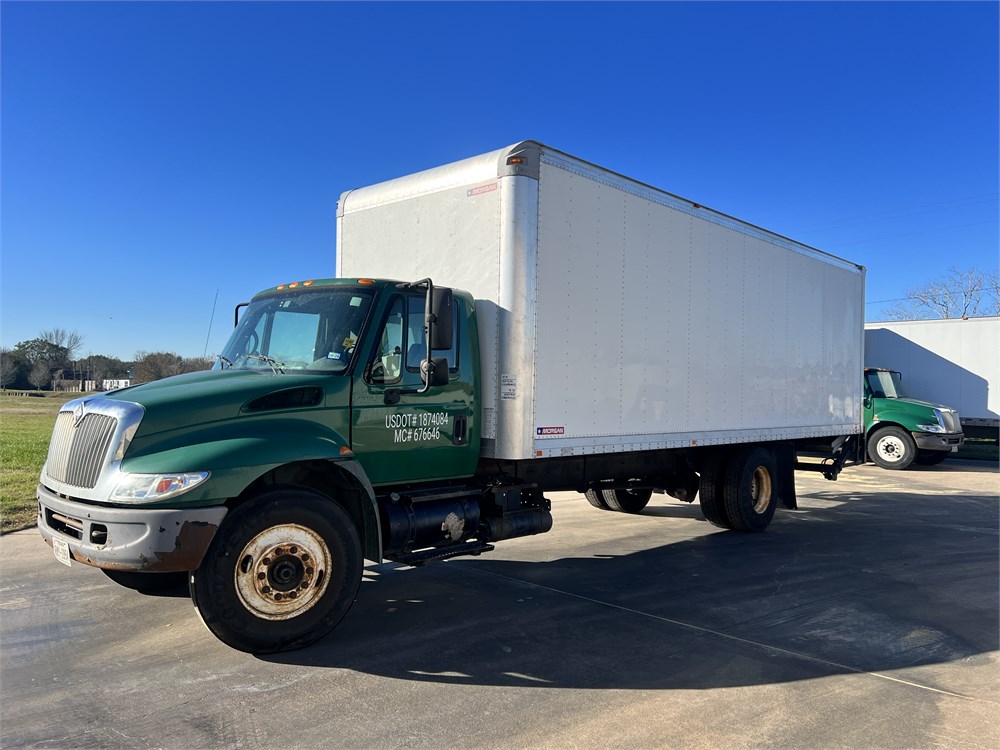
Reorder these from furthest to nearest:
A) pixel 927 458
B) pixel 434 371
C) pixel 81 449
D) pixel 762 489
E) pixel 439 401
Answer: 1. pixel 927 458
2. pixel 762 489
3. pixel 439 401
4. pixel 434 371
5. pixel 81 449

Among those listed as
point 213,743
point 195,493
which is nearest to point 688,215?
point 195,493

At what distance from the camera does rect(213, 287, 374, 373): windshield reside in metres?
5.27

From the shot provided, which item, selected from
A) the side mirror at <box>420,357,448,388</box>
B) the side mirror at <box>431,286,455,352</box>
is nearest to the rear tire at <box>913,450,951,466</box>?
the side mirror at <box>420,357,448,388</box>

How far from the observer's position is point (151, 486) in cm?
418

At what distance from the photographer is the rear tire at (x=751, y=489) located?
8.95 meters

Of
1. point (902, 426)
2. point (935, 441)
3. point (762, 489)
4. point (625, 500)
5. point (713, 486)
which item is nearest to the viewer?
point (713, 486)

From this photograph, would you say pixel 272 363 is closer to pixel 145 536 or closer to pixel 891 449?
pixel 145 536

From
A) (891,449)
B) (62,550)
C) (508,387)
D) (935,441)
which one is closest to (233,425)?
(62,550)

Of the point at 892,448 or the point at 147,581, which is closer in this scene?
the point at 147,581

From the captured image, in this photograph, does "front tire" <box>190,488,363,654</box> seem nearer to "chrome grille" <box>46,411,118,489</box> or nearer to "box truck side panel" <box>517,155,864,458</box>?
"chrome grille" <box>46,411,118,489</box>

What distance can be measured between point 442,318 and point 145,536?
240cm

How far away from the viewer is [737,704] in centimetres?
396

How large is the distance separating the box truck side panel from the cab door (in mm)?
684

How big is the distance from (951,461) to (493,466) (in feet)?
61.7
